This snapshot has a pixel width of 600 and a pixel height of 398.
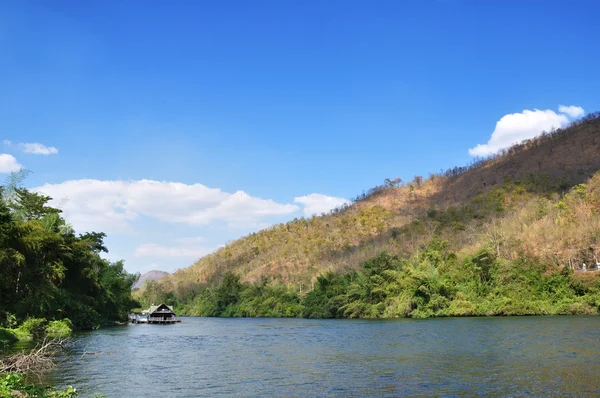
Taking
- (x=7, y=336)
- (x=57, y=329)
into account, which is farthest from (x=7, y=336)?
(x=57, y=329)

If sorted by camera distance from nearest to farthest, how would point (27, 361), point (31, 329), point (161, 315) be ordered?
point (27, 361) < point (31, 329) < point (161, 315)

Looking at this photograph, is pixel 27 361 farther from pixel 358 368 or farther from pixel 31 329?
pixel 31 329

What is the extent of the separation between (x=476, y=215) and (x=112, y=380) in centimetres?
12854

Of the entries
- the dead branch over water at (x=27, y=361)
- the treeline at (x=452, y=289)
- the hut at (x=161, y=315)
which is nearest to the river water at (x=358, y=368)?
the dead branch over water at (x=27, y=361)

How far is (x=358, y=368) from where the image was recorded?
28.9 meters

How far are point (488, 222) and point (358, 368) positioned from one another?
108m

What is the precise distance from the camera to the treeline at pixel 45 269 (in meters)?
47.0

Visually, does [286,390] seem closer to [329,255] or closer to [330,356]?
[330,356]

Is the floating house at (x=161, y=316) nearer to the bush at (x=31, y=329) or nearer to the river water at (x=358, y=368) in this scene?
the bush at (x=31, y=329)

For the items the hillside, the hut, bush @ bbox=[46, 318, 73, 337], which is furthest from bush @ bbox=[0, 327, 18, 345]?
the hillside

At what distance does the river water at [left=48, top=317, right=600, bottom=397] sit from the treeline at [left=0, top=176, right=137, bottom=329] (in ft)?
34.2

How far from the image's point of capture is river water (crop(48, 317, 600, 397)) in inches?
874

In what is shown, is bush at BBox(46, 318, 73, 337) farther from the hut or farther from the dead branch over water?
the hut

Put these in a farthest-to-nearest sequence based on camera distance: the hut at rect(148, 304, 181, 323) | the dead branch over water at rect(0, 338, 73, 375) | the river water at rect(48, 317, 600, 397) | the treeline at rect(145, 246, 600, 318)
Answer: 1. the hut at rect(148, 304, 181, 323)
2. the treeline at rect(145, 246, 600, 318)
3. the river water at rect(48, 317, 600, 397)
4. the dead branch over water at rect(0, 338, 73, 375)
